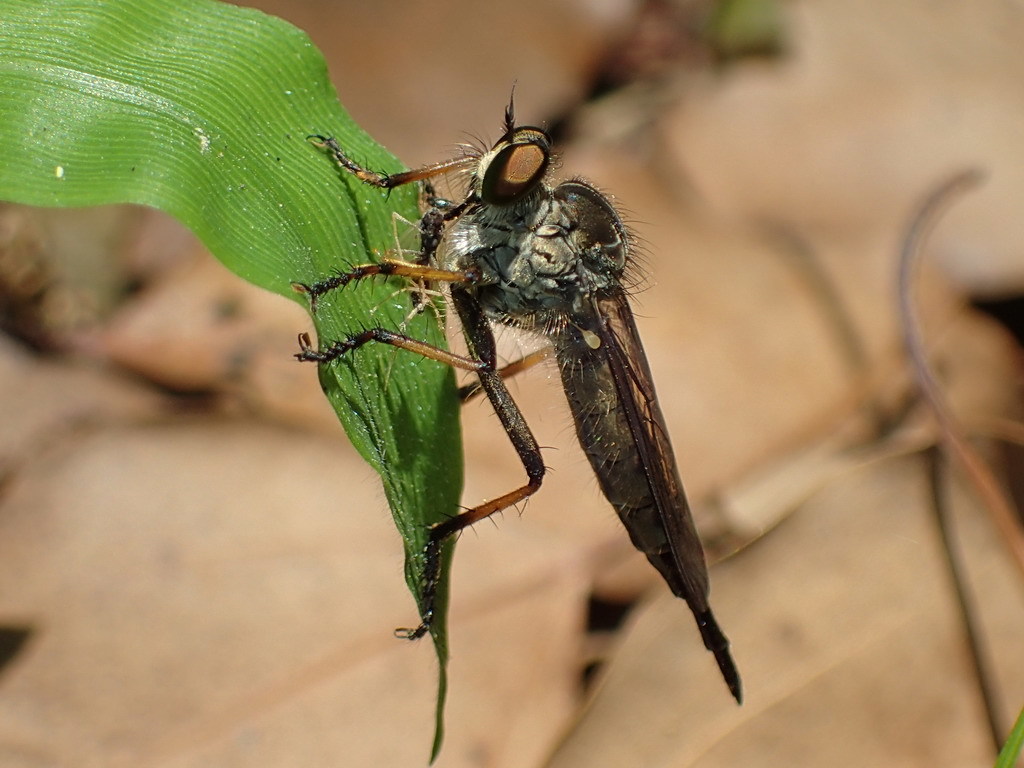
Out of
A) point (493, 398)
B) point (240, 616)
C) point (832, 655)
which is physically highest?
point (493, 398)

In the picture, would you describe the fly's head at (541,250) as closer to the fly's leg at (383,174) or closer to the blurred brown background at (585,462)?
the fly's leg at (383,174)

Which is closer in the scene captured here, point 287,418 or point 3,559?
point 3,559

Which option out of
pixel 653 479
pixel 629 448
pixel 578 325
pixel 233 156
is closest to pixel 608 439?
pixel 629 448

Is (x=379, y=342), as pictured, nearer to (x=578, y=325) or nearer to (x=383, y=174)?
(x=383, y=174)

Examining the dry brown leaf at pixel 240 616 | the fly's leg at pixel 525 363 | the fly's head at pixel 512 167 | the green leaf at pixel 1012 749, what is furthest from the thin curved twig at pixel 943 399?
the fly's head at pixel 512 167

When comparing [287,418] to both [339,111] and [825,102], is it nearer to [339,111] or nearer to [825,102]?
[339,111]

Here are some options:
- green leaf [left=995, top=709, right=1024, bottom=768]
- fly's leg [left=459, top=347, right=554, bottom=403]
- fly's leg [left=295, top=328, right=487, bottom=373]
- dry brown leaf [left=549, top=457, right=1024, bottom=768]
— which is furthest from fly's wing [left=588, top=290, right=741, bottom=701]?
green leaf [left=995, top=709, right=1024, bottom=768]

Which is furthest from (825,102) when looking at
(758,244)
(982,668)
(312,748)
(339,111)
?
(312,748)

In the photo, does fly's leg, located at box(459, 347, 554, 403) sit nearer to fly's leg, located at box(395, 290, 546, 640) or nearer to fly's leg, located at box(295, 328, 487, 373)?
fly's leg, located at box(395, 290, 546, 640)
